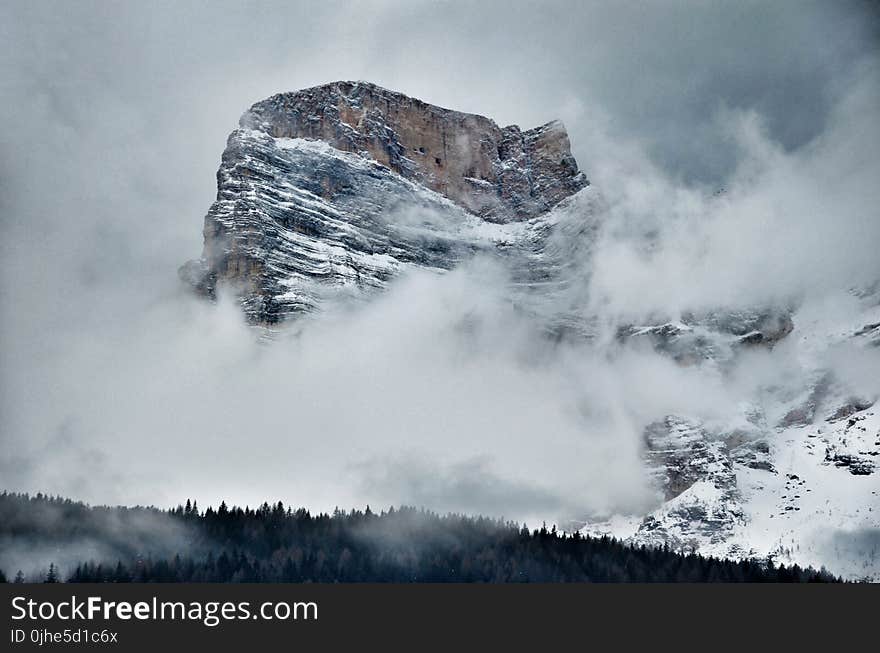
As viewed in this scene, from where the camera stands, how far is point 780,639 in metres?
122

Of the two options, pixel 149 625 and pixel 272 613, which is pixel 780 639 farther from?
pixel 149 625

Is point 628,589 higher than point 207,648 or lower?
higher

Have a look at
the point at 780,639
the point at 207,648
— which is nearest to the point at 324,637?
the point at 207,648

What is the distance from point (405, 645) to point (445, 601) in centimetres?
3081

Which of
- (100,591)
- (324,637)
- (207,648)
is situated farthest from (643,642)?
(100,591)

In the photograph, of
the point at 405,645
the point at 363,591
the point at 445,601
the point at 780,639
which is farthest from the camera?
the point at 445,601

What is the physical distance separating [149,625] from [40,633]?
30.6 feet

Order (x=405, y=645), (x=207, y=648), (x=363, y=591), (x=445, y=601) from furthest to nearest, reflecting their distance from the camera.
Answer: (x=445, y=601) → (x=363, y=591) → (x=405, y=645) → (x=207, y=648)

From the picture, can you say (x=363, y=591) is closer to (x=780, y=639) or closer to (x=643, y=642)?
(x=643, y=642)

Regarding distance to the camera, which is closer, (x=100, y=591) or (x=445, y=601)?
(x=100, y=591)

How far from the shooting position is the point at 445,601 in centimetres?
14275

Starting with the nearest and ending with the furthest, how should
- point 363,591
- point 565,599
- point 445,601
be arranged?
1. point 363,591
2. point 445,601
3. point 565,599

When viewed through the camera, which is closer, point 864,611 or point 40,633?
point 40,633

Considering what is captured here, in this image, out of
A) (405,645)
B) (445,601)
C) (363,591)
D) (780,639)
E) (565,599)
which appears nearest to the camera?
(405,645)
